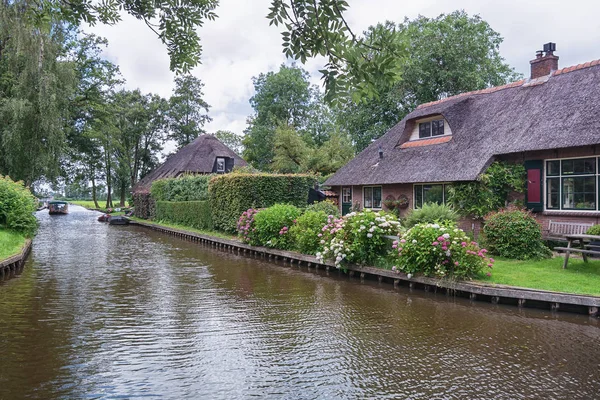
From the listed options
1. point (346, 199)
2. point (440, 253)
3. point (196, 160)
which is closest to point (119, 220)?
point (196, 160)

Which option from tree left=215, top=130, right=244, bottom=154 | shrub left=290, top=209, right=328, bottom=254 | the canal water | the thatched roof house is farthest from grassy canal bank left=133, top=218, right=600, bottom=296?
tree left=215, top=130, right=244, bottom=154

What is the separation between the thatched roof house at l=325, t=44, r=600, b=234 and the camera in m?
13.0

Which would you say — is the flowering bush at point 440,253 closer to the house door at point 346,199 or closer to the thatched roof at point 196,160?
the house door at point 346,199

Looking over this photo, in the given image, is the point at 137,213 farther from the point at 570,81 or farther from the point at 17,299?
the point at 570,81

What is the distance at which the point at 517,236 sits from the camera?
1185 cm

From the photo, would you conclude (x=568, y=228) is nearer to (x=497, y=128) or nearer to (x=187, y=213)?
(x=497, y=128)

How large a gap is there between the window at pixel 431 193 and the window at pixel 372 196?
2.56 metres

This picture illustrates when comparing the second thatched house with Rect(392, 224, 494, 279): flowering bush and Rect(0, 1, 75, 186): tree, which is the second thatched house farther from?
Rect(392, 224, 494, 279): flowering bush

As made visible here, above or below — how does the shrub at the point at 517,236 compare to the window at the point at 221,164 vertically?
below

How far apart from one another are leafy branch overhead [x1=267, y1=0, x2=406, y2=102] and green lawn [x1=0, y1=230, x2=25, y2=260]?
1228 centimetres

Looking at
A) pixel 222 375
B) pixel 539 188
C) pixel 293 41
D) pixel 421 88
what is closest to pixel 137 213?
pixel 421 88

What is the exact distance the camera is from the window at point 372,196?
2070 cm

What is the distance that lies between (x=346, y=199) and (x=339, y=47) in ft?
68.3

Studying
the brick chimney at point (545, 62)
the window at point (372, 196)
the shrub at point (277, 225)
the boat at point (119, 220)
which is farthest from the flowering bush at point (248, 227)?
the boat at point (119, 220)
